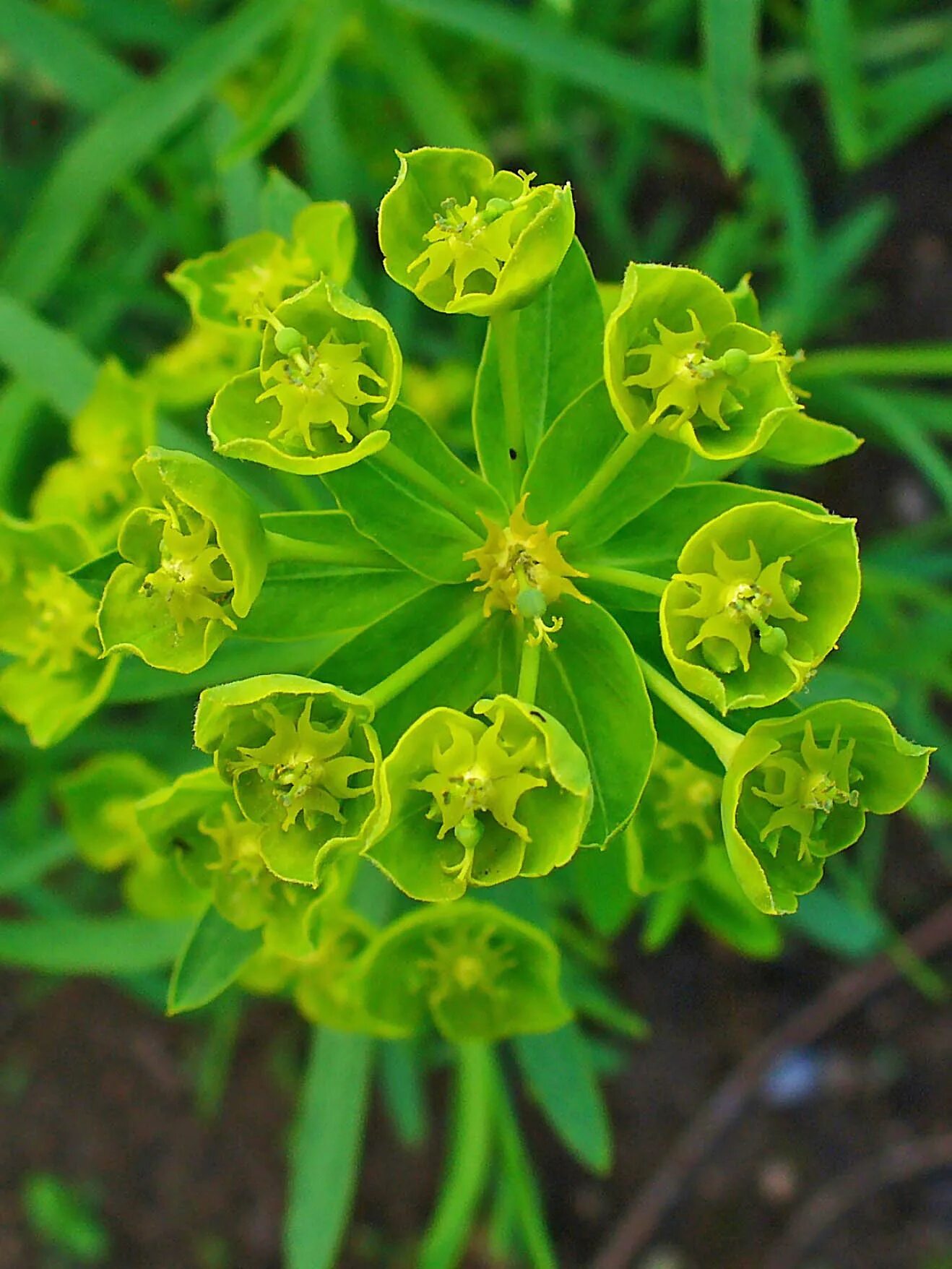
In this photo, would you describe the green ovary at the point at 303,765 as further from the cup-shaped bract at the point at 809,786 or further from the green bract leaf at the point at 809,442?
the green bract leaf at the point at 809,442

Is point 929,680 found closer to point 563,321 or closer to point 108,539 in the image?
point 563,321

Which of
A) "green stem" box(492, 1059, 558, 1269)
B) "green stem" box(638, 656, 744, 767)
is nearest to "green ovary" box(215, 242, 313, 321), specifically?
"green stem" box(638, 656, 744, 767)

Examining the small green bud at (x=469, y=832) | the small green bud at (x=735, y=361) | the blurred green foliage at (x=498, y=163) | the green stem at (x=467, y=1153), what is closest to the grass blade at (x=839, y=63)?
the blurred green foliage at (x=498, y=163)

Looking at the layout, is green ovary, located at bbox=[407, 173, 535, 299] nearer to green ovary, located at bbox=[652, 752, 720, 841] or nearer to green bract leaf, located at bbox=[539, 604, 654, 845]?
green bract leaf, located at bbox=[539, 604, 654, 845]

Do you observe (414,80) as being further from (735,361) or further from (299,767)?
(299,767)

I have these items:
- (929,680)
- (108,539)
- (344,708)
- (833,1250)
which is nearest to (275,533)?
(344,708)
